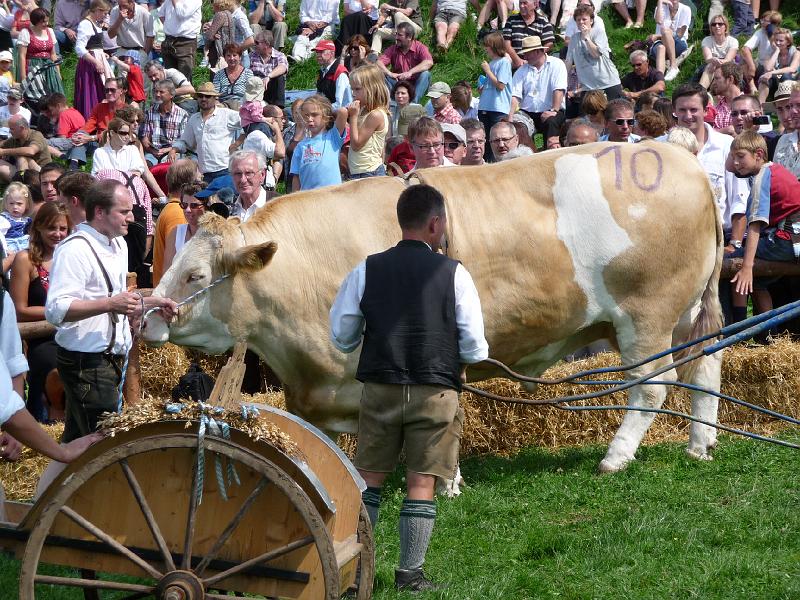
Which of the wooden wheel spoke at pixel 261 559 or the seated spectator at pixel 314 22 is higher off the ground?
the seated spectator at pixel 314 22

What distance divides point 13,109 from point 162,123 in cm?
282

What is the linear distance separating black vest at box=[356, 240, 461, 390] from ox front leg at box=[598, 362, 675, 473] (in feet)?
8.19

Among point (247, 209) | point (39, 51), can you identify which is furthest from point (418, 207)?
point (39, 51)

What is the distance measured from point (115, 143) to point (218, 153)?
1.30 metres

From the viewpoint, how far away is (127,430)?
15.3 feet

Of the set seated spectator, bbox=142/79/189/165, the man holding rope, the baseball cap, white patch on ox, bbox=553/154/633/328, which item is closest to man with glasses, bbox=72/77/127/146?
seated spectator, bbox=142/79/189/165

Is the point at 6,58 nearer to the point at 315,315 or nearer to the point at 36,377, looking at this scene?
the point at 36,377

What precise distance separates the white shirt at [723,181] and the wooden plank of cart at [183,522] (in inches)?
245

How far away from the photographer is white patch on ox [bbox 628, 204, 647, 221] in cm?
745

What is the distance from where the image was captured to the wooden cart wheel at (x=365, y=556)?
5133 mm

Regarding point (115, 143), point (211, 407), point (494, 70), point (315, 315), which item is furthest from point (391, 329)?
point (494, 70)

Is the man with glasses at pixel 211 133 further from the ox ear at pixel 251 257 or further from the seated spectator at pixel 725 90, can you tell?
the ox ear at pixel 251 257

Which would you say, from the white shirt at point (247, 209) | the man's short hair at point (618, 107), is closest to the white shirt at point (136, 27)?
the man's short hair at point (618, 107)

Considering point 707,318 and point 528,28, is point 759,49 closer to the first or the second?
point 528,28
